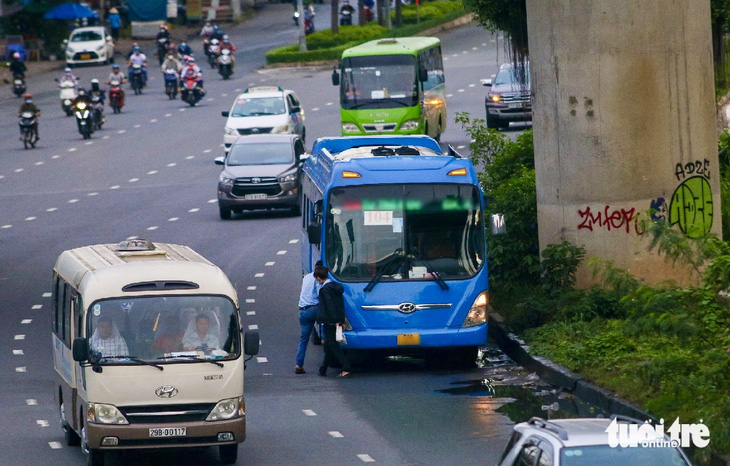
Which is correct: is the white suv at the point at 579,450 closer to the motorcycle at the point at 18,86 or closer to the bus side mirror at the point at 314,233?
the bus side mirror at the point at 314,233

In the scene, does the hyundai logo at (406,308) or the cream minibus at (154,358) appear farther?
the hyundai logo at (406,308)

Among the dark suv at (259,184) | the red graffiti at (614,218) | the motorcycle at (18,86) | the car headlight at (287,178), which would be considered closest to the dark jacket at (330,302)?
the red graffiti at (614,218)

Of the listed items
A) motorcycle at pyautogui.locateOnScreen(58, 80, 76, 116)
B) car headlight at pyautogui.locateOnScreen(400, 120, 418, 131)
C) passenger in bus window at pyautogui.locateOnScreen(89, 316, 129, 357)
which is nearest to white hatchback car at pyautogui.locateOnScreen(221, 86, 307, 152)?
car headlight at pyautogui.locateOnScreen(400, 120, 418, 131)

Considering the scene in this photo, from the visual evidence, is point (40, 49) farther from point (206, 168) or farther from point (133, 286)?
point (133, 286)

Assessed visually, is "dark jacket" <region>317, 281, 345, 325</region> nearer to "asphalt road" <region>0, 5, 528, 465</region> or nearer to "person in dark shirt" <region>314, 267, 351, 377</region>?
"person in dark shirt" <region>314, 267, 351, 377</region>

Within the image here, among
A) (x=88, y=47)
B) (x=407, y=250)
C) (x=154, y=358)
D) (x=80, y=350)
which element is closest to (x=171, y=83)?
(x=88, y=47)

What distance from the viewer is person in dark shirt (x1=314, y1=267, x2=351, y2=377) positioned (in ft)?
57.1

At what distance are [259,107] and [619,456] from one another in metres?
33.6

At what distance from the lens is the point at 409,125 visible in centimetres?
3878

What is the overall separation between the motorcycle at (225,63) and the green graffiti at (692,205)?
137 ft

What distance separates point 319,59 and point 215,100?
9181 millimetres

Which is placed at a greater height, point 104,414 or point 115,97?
point 115,97

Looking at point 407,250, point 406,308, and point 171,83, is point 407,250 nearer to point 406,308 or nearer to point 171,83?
point 406,308

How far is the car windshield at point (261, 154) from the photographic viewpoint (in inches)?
1278
